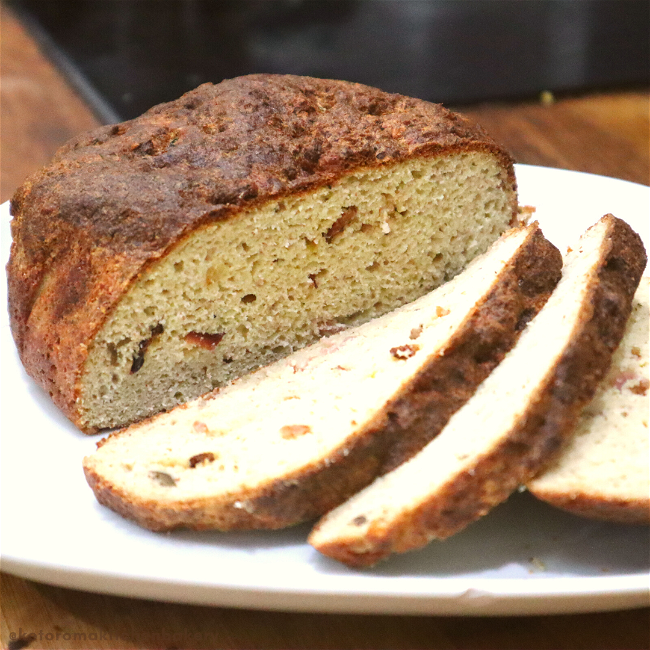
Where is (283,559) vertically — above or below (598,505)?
below

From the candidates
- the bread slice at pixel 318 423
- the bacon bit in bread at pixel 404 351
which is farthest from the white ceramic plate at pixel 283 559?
the bacon bit in bread at pixel 404 351

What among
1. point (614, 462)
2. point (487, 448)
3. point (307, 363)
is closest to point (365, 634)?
point (487, 448)

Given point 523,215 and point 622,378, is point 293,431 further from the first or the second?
point 523,215

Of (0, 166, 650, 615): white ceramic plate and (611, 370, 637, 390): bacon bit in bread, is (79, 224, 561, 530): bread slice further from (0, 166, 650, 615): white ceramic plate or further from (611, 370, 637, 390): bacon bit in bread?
(611, 370, 637, 390): bacon bit in bread

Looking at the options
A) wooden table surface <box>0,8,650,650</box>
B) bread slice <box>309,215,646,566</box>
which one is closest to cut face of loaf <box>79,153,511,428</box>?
wooden table surface <box>0,8,650,650</box>

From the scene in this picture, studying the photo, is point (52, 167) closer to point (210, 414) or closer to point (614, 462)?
point (210, 414)

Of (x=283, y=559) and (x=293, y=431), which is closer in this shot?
(x=283, y=559)

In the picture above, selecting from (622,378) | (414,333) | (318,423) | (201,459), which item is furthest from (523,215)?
(201,459)
